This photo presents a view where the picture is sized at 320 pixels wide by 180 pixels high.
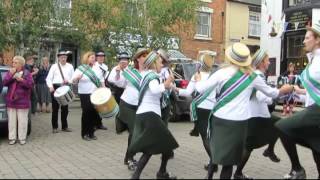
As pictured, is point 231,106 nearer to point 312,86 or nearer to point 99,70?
point 312,86

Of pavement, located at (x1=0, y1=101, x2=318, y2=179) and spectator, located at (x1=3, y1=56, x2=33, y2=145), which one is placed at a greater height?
spectator, located at (x1=3, y1=56, x2=33, y2=145)

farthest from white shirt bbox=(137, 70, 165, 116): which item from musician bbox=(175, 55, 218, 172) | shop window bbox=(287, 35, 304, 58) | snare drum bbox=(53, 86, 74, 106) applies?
shop window bbox=(287, 35, 304, 58)

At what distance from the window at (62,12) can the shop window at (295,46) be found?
900cm

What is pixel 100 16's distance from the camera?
1784 centimetres

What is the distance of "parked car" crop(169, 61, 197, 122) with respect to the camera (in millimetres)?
13906

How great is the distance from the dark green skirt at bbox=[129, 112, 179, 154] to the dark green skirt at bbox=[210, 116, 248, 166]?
2.47 feet

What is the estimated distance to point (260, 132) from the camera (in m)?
6.88

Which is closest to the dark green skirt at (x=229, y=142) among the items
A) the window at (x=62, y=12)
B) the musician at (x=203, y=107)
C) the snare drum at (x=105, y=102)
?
the musician at (x=203, y=107)

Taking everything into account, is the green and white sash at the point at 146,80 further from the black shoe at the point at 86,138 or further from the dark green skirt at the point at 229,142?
the black shoe at the point at 86,138

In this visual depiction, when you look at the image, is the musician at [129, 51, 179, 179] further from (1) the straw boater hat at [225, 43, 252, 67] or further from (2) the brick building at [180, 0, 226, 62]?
(2) the brick building at [180, 0, 226, 62]

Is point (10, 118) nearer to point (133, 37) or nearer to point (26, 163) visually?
point (26, 163)

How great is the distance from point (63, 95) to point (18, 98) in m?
0.89

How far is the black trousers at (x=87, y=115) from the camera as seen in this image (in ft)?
34.9

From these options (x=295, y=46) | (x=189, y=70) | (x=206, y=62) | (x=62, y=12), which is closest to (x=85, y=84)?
(x=206, y=62)
